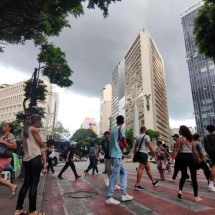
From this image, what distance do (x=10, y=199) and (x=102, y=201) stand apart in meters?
2.32

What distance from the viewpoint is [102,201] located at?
5.43m

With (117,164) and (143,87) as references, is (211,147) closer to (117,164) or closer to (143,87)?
(117,164)

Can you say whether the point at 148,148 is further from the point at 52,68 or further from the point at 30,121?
the point at 52,68

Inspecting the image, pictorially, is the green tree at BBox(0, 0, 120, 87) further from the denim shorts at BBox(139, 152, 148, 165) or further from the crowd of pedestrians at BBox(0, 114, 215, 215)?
the denim shorts at BBox(139, 152, 148, 165)

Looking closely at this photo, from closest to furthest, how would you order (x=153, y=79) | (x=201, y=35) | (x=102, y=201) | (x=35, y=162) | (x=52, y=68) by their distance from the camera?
(x=35, y=162) → (x=102, y=201) → (x=201, y=35) → (x=52, y=68) → (x=153, y=79)

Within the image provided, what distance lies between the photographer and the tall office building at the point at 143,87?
94.0m

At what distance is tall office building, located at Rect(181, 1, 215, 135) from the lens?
101m

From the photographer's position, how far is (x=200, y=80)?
350 feet

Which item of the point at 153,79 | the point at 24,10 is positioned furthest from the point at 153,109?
the point at 24,10

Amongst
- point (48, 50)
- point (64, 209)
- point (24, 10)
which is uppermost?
point (48, 50)

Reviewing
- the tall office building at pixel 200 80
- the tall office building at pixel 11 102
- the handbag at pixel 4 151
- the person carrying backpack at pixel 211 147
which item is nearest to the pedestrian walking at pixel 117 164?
the handbag at pixel 4 151

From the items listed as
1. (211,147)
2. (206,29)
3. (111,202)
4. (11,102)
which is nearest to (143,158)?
(211,147)

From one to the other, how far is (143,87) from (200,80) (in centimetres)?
2942

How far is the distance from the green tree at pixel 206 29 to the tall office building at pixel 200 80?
8969cm
